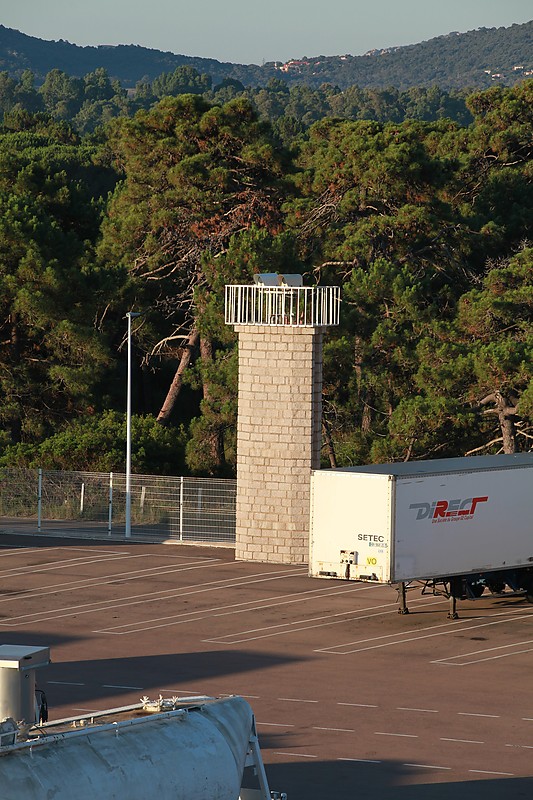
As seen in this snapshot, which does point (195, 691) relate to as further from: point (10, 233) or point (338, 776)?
point (10, 233)

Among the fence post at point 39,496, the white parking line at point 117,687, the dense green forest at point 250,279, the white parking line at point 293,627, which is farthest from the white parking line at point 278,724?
the dense green forest at point 250,279

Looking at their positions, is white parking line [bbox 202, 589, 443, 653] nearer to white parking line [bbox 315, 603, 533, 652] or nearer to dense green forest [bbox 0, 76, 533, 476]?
white parking line [bbox 315, 603, 533, 652]

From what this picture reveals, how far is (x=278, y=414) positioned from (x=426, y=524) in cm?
961

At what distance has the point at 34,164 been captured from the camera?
73.1 metres

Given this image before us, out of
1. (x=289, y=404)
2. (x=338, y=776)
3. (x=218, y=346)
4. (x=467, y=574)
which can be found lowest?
(x=338, y=776)

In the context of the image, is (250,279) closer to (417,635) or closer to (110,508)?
(110,508)

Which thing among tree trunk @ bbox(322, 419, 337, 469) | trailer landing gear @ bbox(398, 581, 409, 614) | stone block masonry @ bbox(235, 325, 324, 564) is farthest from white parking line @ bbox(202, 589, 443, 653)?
tree trunk @ bbox(322, 419, 337, 469)

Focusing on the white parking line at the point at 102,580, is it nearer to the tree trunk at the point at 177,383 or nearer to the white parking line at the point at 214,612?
the white parking line at the point at 214,612

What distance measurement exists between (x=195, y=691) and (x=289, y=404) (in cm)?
1617

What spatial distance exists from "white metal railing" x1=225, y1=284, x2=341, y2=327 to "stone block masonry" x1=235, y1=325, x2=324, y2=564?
0.30m

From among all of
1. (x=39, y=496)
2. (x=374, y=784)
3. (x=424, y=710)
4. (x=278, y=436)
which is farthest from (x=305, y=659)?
(x=39, y=496)

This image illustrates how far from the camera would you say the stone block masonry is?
44.3 metres

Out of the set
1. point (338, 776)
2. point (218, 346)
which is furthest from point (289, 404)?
point (218, 346)

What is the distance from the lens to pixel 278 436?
146 feet
